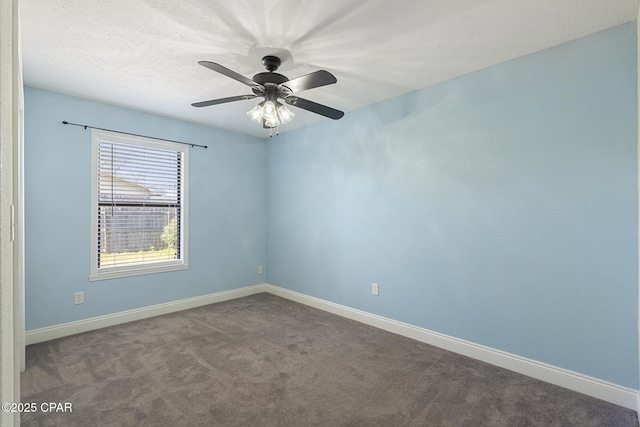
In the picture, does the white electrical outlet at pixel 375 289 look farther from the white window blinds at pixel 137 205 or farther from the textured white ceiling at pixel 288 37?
the white window blinds at pixel 137 205

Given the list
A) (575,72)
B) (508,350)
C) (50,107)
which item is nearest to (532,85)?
(575,72)

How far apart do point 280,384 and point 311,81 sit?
7.12ft

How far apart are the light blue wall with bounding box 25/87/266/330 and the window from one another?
0.32ft

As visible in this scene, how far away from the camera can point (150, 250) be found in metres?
3.90

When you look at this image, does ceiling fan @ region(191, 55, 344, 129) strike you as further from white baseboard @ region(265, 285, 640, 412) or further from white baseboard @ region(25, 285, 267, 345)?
white baseboard @ region(25, 285, 267, 345)

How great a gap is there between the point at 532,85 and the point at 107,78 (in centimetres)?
357

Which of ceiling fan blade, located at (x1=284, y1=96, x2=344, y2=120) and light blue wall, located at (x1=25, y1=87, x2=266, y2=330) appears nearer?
ceiling fan blade, located at (x1=284, y1=96, x2=344, y2=120)

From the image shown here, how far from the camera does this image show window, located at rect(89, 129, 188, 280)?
3477mm

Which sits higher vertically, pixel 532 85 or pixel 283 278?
pixel 532 85

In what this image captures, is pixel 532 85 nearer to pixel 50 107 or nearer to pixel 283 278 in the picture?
pixel 283 278

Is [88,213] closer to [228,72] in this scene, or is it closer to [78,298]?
[78,298]

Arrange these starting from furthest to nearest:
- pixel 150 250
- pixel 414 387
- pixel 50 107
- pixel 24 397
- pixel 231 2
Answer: pixel 150 250 → pixel 50 107 → pixel 414 387 → pixel 24 397 → pixel 231 2

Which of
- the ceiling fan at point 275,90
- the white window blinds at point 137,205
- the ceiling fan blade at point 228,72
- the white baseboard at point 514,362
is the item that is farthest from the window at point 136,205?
the white baseboard at point 514,362

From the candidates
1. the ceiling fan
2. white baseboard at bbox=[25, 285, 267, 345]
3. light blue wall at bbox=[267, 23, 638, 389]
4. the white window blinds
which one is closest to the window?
the white window blinds
